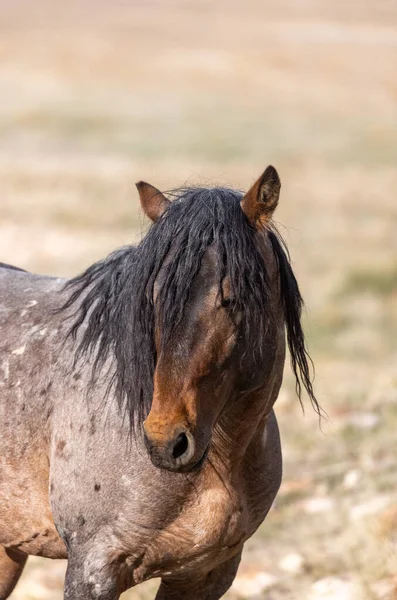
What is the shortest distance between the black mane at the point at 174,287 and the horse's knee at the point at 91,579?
58 cm

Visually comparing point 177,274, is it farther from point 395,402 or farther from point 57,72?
point 57,72

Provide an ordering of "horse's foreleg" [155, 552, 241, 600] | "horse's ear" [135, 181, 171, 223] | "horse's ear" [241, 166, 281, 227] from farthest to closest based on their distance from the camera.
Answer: "horse's foreleg" [155, 552, 241, 600]
"horse's ear" [135, 181, 171, 223]
"horse's ear" [241, 166, 281, 227]

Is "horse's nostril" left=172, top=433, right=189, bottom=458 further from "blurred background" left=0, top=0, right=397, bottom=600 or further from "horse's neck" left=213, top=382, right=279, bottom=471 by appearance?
"blurred background" left=0, top=0, right=397, bottom=600

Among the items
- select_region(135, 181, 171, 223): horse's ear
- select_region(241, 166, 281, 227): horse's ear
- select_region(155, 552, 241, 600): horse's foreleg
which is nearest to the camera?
select_region(241, 166, 281, 227): horse's ear

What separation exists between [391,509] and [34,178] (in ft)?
56.8

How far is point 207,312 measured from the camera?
3.47 metres

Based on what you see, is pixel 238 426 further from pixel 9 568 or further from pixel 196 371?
pixel 9 568

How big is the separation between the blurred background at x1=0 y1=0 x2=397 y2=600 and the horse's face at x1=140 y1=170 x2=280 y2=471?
0.72 m

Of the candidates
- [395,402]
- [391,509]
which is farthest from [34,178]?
[391,509]

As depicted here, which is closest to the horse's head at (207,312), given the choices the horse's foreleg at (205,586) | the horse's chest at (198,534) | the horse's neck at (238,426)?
the horse's neck at (238,426)

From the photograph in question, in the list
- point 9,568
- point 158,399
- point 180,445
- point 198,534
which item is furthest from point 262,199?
point 9,568

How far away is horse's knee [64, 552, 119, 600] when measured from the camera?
3898mm

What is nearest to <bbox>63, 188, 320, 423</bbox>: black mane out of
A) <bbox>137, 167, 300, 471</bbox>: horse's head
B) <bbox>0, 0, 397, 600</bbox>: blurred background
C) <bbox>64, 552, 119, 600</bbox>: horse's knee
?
<bbox>137, 167, 300, 471</bbox>: horse's head

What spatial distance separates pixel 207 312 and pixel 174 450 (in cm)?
48
